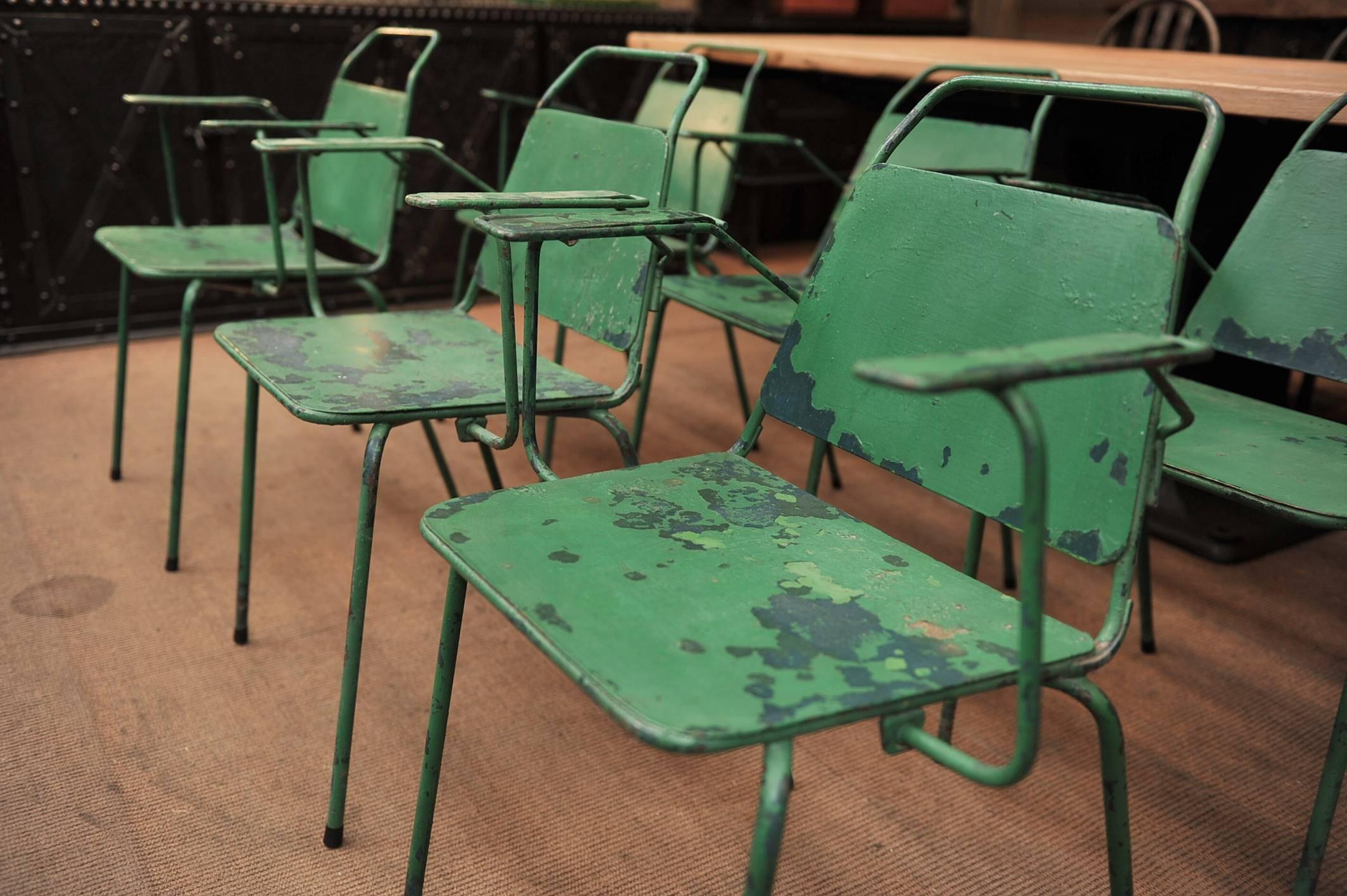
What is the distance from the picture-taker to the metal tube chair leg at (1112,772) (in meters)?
0.88

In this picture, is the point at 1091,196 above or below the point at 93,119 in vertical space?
above

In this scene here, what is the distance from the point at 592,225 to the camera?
107 centimetres

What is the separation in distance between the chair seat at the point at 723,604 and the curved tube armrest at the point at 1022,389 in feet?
0.19

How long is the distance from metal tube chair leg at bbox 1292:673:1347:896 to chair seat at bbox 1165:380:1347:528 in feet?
0.66

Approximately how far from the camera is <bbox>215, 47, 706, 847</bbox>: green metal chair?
1.22m

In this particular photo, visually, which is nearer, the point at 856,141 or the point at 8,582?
the point at 8,582

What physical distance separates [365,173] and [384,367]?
70 cm

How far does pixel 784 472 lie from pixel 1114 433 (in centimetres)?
164

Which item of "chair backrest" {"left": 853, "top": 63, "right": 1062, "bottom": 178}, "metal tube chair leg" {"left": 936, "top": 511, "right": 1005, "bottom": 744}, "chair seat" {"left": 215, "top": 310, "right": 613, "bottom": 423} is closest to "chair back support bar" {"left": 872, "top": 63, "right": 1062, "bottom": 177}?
"chair backrest" {"left": 853, "top": 63, "right": 1062, "bottom": 178}

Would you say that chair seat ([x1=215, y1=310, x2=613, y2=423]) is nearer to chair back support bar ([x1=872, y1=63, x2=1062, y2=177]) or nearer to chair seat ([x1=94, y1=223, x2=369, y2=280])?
chair seat ([x1=94, y1=223, x2=369, y2=280])

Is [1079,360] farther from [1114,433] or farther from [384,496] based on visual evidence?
[384,496]

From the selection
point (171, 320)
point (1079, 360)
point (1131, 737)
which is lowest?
point (171, 320)

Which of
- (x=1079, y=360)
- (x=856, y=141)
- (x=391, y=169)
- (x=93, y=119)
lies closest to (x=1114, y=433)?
(x=1079, y=360)

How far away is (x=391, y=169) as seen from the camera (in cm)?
190
